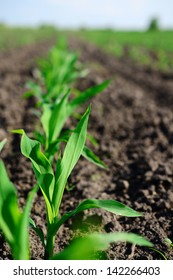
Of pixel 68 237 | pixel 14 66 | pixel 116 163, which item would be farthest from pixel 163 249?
pixel 14 66

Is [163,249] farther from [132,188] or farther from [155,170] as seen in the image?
[155,170]

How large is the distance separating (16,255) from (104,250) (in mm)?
696

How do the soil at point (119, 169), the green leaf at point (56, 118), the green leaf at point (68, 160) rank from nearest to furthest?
the green leaf at point (68, 160) → the soil at point (119, 169) → the green leaf at point (56, 118)

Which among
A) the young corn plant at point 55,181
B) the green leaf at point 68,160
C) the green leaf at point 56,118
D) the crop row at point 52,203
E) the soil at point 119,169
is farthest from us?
the green leaf at point 56,118

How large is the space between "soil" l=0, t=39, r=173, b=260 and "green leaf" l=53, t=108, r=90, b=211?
415mm

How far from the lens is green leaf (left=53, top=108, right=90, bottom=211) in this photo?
1.63 meters

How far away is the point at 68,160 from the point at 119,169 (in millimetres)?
1447

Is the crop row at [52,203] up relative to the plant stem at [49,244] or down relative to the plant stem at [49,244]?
up

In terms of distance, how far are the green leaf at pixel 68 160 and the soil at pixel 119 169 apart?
0.41 m

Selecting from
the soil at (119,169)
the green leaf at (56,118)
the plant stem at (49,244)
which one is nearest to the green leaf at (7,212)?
the plant stem at (49,244)

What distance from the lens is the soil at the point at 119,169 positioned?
204 centimetres

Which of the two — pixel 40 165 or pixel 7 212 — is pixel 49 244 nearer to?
pixel 40 165

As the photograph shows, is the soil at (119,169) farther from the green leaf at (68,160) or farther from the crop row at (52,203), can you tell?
the green leaf at (68,160)

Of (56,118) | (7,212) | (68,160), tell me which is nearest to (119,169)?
(56,118)
